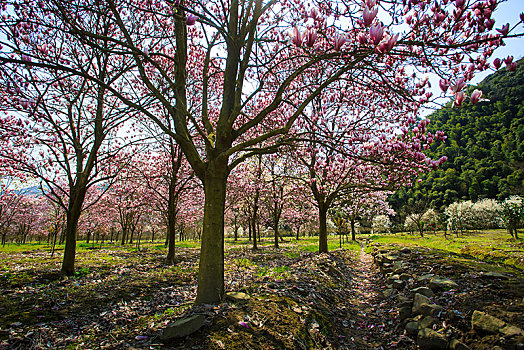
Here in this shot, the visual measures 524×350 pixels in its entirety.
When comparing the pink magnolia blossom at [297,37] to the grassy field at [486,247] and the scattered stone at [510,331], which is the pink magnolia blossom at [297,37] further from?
the grassy field at [486,247]

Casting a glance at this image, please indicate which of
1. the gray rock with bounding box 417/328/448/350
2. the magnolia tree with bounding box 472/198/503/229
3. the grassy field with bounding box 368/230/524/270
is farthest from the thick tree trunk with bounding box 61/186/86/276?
the magnolia tree with bounding box 472/198/503/229

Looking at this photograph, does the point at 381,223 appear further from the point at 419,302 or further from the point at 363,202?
the point at 419,302

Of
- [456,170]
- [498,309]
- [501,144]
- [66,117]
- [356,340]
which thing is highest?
[501,144]

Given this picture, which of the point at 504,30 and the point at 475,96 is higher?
the point at 504,30

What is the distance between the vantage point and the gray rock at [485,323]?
9.73 ft

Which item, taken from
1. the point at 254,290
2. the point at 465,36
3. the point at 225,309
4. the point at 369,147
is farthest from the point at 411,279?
the point at 465,36

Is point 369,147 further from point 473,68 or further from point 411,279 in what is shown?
point 411,279

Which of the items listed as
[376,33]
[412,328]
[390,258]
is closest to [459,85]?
[376,33]

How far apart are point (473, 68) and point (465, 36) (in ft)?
1.64

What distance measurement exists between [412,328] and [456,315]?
68cm

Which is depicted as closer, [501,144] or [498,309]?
[498,309]

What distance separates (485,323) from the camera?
3102 millimetres

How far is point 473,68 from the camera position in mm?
3666

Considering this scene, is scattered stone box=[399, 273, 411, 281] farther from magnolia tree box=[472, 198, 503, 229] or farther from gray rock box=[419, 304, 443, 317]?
magnolia tree box=[472, 198, 503, 229]
